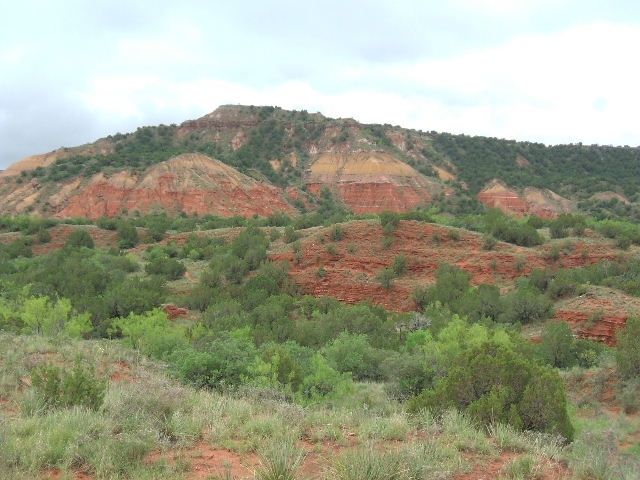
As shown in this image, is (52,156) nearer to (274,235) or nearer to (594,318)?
(274,235)

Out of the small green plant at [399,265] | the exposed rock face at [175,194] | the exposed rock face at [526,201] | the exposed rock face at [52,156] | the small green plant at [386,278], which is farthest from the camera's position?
the exposed rock face at [52,156]

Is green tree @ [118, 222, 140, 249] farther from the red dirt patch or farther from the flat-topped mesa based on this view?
the flat-topped mesa

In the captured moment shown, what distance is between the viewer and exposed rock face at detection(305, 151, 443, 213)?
80.1 m

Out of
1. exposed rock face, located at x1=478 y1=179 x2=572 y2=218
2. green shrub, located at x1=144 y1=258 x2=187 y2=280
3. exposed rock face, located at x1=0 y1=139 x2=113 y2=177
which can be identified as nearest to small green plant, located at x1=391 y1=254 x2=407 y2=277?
green shrub, located at x1=144 y1=258 x2=187 y2=280

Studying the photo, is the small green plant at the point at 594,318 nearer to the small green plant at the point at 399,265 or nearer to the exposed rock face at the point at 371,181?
the small green plant at the point at 399,265

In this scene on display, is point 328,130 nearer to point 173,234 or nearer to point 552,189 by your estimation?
point 552,189

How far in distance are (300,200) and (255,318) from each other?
2183 inches

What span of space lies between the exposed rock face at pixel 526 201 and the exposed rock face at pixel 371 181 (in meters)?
8.10

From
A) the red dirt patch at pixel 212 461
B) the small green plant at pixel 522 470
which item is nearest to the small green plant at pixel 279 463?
the red dirt patch at pixel 212 461

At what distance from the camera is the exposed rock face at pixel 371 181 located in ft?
263

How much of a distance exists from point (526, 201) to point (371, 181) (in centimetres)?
2381

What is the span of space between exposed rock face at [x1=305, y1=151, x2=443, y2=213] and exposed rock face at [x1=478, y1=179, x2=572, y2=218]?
810cm

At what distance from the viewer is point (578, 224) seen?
1508 inches

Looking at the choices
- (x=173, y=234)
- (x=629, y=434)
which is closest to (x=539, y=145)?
(x=173, y=234)
